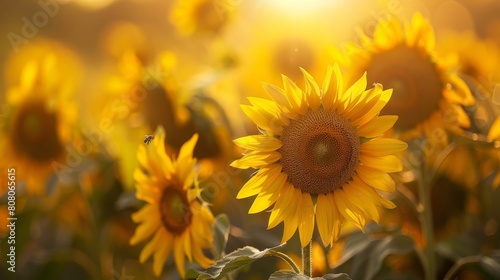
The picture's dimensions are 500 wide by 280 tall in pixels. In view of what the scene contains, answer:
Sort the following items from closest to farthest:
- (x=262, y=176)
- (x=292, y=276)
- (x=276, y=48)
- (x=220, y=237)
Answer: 1. (x=292, y=276)
2. (x=262, y=176)
3. (x=220, y=237)
4. (x=276, y=48)

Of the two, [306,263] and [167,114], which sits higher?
[167,114]

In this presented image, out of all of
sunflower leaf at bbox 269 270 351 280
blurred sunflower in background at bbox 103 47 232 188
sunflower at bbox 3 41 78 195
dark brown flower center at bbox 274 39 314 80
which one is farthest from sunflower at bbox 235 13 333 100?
sunflower leaf at bbox 269 270 351 280

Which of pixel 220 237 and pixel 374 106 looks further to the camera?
pixel 220 237

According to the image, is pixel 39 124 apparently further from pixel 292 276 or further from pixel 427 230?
pixel 292 276

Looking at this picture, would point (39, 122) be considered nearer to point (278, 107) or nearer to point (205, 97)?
Answer: point (205, 97)

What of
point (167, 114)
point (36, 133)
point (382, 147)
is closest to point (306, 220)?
point (382, 147)

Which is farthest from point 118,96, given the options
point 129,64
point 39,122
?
point 39,122
